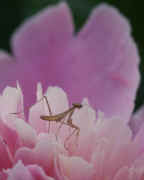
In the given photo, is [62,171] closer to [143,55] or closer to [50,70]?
[50,70]

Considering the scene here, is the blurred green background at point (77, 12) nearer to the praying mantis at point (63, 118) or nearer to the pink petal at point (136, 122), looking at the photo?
the pink petal at point (136, 122)

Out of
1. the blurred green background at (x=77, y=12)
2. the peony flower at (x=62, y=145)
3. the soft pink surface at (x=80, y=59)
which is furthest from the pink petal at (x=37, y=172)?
the blurred green background at (x=77, y=12)

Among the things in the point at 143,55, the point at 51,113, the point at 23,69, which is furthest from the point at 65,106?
the point at 143,55

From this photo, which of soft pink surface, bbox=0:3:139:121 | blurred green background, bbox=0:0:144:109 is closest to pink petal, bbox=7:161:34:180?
soft pink surface, bbox=0:3:139:121

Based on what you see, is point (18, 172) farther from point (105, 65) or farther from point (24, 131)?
point (105, 65)

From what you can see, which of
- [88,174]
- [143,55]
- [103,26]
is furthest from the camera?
[143,55]
